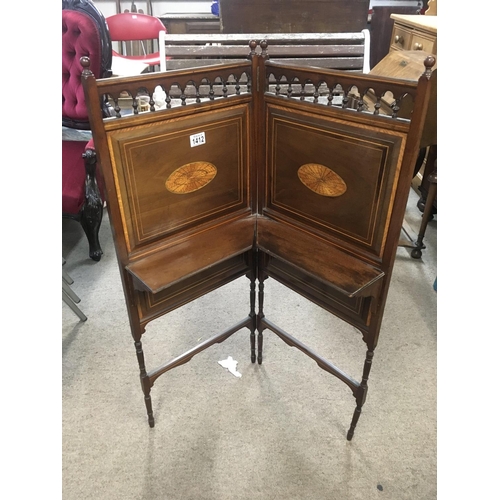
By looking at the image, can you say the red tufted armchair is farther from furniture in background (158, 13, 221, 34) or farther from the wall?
the wall

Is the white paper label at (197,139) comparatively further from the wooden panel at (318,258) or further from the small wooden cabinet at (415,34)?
the small wooden cabinet at (415,34)

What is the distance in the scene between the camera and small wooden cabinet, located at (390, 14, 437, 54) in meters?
2.47

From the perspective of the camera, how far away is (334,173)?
121 centimetres

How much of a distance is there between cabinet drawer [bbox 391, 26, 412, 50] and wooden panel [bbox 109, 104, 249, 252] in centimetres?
207

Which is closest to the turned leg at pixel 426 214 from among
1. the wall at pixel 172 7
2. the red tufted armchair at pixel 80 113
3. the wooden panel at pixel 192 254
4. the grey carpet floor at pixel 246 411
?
the grey carpet floor at pixel 246 411

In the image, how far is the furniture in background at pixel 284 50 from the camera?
2131 millimetres

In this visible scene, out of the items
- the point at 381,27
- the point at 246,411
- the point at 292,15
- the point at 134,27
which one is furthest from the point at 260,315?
the point at 381,27

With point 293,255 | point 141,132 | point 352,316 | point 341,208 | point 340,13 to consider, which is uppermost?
point 340,13

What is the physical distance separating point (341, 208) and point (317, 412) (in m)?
0.87

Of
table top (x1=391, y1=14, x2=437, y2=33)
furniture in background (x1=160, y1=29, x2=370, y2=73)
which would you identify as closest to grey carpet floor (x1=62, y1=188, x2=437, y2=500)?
furniture in background (x1=160, y1=29, x2=370, y2=73)

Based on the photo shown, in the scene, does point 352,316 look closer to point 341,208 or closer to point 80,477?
point 341,208

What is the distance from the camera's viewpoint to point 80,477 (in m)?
1.42

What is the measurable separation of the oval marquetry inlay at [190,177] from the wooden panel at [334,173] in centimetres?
22

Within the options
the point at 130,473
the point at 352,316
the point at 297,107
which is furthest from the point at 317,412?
the point at 297,107
